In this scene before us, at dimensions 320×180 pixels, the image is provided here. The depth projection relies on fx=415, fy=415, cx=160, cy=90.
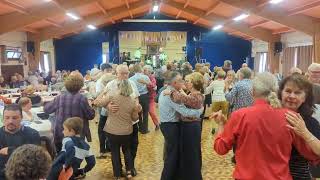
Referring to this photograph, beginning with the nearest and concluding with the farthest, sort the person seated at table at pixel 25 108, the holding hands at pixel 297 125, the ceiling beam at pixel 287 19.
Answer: the holding hands at pixel 297 125 < the person seated at table at pixel 25 108 < the ceiling beam at pixel 287 19

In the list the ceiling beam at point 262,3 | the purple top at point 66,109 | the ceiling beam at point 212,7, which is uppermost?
the ceiling beam at point 212,7

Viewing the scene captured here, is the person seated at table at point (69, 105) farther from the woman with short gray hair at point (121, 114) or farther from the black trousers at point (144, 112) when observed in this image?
the black trousers at point (144, 112)

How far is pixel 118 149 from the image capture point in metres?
4.74

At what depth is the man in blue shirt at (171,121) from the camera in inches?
164

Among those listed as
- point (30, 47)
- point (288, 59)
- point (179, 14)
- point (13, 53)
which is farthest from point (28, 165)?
point (179, 14)

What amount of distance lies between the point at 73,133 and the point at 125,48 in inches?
741

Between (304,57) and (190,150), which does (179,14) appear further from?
(190,150)

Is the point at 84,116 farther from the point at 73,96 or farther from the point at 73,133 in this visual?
the point at 73,133

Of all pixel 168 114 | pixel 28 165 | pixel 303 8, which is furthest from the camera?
pixel 303 8

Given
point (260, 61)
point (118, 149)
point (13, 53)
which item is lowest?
point (118, 149)

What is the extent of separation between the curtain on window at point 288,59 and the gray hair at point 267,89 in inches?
522

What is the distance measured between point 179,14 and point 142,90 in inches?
501

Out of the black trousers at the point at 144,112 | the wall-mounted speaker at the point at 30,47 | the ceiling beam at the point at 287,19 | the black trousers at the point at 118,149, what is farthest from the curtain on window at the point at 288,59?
the black trousers at the point at 118,149

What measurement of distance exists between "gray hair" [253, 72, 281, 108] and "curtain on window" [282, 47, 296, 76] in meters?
13.3
